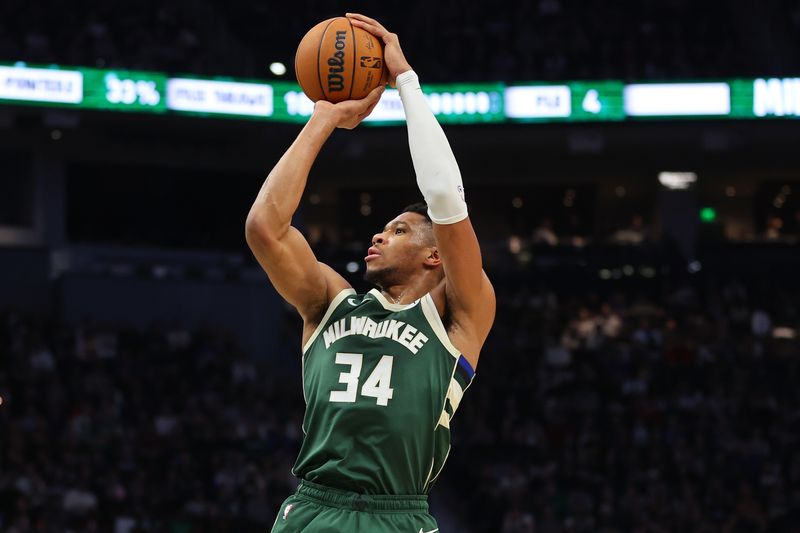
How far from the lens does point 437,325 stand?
394 centimetres

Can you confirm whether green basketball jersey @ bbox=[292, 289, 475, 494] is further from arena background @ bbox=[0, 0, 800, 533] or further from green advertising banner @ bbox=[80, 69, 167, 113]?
green advertising banner @ bbox=[80, 69, 167, 113]

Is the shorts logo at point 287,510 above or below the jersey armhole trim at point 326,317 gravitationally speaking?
below

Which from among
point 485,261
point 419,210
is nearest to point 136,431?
point 485,261

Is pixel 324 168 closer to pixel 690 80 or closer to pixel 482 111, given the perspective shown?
pixel 482 111

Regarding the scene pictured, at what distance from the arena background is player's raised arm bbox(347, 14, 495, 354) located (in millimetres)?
10718

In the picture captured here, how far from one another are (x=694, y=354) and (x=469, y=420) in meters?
3.54

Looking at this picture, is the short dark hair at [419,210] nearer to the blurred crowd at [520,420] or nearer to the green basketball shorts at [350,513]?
the green basketball shorts at [350,513]

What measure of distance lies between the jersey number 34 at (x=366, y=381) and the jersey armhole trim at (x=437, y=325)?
171mm

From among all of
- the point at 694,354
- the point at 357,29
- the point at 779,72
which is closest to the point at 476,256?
the point at 357,29

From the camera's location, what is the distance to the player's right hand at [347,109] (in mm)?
3984

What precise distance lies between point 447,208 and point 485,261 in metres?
17.7

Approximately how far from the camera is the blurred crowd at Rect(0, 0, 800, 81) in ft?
63.7

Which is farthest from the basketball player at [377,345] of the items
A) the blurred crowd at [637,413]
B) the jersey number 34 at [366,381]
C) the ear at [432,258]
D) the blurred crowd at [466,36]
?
the blurred crowd at [466,36]

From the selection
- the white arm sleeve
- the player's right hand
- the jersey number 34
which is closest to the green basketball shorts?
the jersey number 34
